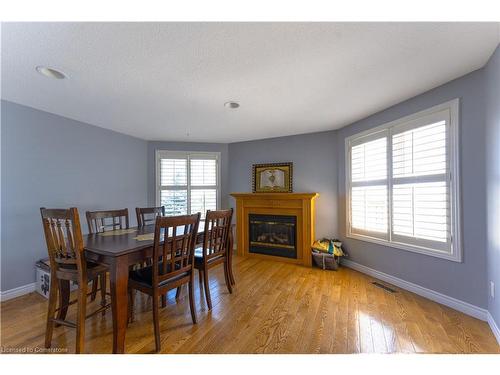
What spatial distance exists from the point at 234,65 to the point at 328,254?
2.78 meters

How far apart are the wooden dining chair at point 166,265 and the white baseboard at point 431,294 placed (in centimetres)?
238

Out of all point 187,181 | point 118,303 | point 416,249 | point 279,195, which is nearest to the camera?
point 118,303

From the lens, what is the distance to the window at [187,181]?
4094mm

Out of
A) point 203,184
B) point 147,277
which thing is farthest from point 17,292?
point 203,184

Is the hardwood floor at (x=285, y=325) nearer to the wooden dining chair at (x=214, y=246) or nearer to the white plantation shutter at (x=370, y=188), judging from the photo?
the wooden dining chair at (x=214, y=246)

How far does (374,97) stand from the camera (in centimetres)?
224

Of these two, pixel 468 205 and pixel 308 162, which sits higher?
pixel 308 162

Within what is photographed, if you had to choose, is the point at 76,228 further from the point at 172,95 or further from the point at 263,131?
the point at 263,131

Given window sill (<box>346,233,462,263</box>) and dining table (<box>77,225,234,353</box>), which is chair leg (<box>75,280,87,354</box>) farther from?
window sill (<box>346,233,462,263</box>)

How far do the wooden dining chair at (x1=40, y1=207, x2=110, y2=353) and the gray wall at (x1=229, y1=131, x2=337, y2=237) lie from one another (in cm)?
299

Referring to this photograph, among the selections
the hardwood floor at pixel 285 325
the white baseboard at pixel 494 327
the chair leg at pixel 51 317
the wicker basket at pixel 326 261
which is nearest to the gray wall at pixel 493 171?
the white baseboard at pixel 494 327

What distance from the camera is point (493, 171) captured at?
161 cm

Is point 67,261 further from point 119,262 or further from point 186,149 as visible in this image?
point 186,149
